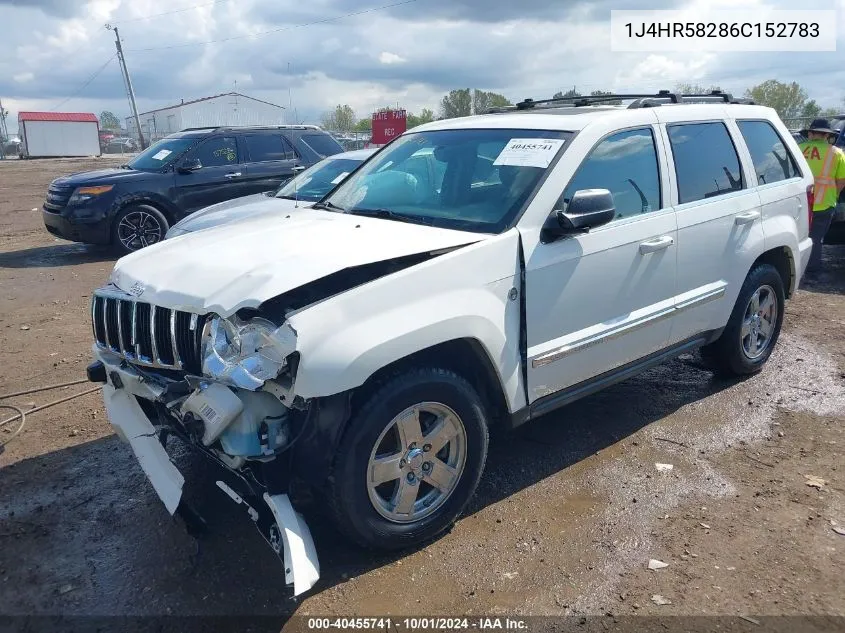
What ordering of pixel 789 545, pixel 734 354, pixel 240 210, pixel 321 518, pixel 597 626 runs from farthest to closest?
1. pixel 240 210
2. pixel 734 354
3. pixel 321 518
4. pixel 789 545
5. pixel 597 626

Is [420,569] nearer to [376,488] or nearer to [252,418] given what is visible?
[376,488]

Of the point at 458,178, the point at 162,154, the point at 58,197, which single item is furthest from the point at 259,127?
the point at 458,178

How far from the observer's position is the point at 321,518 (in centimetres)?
348

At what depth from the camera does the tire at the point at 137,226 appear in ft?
33.4

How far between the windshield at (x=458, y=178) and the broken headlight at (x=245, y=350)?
4.02 ft

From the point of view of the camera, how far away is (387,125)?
21000 millimetres

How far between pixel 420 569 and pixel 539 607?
0.57 metres

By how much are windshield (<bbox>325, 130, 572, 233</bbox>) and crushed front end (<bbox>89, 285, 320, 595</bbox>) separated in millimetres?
1283

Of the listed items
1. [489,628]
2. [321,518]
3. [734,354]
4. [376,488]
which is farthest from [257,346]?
[734,354]

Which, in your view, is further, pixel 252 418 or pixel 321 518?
pixel 321 518

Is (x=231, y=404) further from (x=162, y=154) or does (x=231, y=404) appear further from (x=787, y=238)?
(x=162, y=154)

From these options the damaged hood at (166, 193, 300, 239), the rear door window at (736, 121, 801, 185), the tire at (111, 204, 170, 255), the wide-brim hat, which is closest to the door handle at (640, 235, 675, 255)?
the rear door window at (736, 121, 801, 185)

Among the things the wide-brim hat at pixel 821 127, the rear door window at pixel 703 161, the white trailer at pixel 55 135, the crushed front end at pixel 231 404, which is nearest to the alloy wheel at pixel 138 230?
the crushed front end at pixel 231 404

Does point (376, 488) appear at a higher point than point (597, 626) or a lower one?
higher
